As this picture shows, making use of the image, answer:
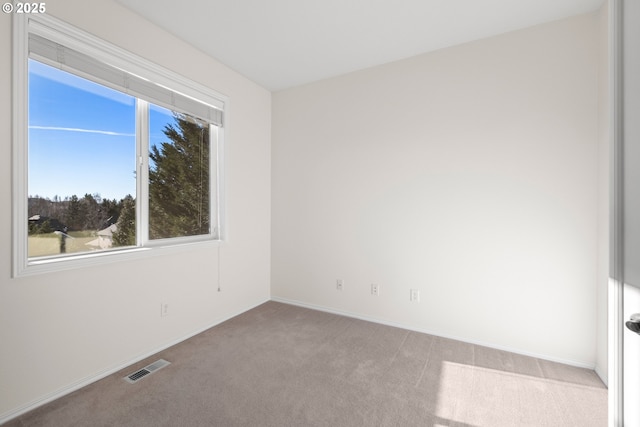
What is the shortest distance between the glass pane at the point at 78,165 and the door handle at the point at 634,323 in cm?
304

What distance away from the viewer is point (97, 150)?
2.29m

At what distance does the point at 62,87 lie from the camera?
2070 mm

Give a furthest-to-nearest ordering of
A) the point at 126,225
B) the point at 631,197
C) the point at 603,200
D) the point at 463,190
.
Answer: the point at 463,190
the point at 126,225
the point at 603,200
the point at 631,197

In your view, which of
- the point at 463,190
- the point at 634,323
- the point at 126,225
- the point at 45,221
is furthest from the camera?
the point at 463,190

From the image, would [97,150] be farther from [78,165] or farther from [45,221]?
[45,221]

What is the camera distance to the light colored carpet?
1.74m

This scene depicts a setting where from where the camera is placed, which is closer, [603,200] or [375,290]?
[603,200]

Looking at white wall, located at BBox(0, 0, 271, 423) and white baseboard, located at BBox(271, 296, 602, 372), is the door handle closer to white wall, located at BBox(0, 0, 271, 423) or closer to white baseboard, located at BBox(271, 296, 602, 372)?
white baseboard, located at BBox(271, 296, 602, 372)

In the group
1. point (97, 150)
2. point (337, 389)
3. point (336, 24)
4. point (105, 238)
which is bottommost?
point (337, 389)

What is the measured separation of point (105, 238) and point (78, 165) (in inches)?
23.4

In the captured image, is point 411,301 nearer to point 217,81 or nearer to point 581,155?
point 581,155

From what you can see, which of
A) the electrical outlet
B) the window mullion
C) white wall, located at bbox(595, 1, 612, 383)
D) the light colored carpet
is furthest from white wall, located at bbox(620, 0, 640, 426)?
the window mullion

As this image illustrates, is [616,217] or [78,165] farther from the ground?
[78,165]

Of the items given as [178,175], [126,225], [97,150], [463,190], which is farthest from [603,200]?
[97,150]
